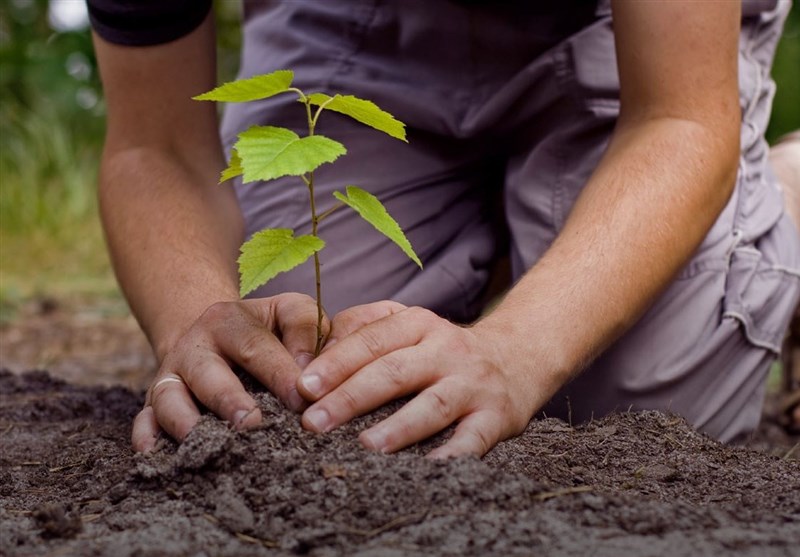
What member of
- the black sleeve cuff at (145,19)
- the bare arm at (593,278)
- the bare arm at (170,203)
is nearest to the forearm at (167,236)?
the bare arm at (170,203)

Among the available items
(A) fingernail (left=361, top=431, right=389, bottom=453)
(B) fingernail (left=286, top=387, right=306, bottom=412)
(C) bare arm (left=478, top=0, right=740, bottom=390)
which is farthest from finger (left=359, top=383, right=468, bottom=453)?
(C) bare arm (left=478, top=0, right=740, bottom=390)

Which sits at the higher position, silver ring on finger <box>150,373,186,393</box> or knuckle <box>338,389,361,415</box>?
knuckle <box>338,389,361,415</box>

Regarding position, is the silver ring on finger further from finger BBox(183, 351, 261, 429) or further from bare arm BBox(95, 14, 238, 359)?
bare arm BBox(95, 14, 238, 359)

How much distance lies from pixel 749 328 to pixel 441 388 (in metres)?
1.14

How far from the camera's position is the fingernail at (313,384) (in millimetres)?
1372

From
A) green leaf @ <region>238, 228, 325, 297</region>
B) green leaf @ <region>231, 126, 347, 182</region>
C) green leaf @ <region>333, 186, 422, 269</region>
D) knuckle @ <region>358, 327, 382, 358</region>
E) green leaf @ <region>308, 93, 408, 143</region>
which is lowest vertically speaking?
knuckle @ <region>358, 327, 382, 358</region>

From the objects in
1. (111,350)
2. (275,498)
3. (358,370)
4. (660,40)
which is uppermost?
(660,40)

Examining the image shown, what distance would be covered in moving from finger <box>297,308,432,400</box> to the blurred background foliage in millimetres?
3487

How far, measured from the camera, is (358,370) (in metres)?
1.39

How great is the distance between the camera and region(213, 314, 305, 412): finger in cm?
141

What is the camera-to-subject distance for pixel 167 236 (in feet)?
6.68

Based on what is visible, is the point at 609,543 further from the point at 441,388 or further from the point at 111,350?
the point at 111,350

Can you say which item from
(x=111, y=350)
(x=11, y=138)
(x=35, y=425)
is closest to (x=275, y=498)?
(x=35, y=425)

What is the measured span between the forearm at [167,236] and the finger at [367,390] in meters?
0.53
